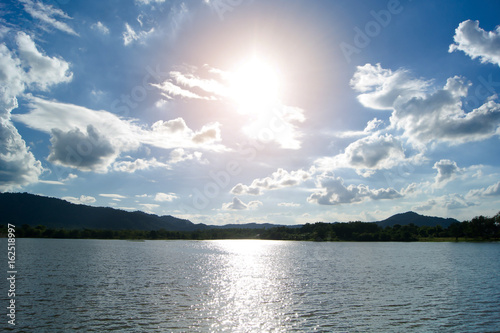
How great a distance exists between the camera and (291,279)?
75.1m

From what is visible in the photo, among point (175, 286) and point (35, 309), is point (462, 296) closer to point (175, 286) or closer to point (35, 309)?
point (175, 286)

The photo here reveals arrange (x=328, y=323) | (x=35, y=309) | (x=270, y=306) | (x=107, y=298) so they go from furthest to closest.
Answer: (x=107, y=298) < (x=270, y=306) < (x=35, y=309) < (x=328, y=323)

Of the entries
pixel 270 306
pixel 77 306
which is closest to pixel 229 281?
pixel 270 306

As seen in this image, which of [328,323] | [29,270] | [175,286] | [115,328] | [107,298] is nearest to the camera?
[115,328]

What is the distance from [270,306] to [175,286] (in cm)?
2375

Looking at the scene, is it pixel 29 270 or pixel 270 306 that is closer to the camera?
pixel 270 306

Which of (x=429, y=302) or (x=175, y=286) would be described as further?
(x=175, y=286)

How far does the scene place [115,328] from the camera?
35.0 metres

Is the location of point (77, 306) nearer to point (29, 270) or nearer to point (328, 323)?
point (328, 323)

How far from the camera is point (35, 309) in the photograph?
42062 mm

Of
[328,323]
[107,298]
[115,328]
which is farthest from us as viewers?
[107,298]

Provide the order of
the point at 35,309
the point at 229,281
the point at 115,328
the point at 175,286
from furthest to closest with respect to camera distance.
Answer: the point at 229,281, the point at 175,286, the point at 35,309, the point at 115,328

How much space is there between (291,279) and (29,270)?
63416mm

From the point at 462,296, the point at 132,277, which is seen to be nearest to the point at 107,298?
the point at 132,277
